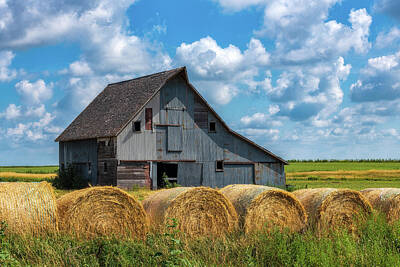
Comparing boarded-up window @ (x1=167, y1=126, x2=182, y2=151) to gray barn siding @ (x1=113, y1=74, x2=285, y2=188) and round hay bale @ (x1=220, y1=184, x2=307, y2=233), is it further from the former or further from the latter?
round hay bale @ (x1=220, y1=184, x2=307, y2=233)

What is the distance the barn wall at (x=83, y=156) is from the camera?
1184 inches

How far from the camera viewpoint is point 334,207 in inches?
460

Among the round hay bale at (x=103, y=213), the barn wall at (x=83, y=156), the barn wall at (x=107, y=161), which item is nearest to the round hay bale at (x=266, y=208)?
the round hay bale at (x=103, y=213)

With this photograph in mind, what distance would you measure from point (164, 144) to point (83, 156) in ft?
19.4

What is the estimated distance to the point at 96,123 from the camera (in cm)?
3144

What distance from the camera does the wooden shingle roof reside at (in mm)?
28969

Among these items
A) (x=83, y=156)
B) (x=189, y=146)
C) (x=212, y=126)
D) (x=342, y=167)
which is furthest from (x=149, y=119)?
(x=342, y=167)

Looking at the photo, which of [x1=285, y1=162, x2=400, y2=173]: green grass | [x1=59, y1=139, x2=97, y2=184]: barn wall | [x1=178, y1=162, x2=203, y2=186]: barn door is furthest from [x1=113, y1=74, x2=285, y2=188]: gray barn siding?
[x1=285, y1=162, x2=400, y2=173]: green grass

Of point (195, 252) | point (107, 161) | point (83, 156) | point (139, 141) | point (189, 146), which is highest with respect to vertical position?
point (139, 141)

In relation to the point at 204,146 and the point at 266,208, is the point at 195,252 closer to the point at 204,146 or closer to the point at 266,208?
the point at 266,208

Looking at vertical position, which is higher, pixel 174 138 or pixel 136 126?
pixel 136 126

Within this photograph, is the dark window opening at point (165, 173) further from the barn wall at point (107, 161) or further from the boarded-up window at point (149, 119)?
the barn wall at point (107, 161)

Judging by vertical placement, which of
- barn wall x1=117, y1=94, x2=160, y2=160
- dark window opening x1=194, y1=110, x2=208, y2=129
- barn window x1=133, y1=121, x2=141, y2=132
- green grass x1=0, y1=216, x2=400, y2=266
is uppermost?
dark window opening x1=194, y1=110, x2=208, y2=129

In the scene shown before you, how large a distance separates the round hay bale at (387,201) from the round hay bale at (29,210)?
792cm
